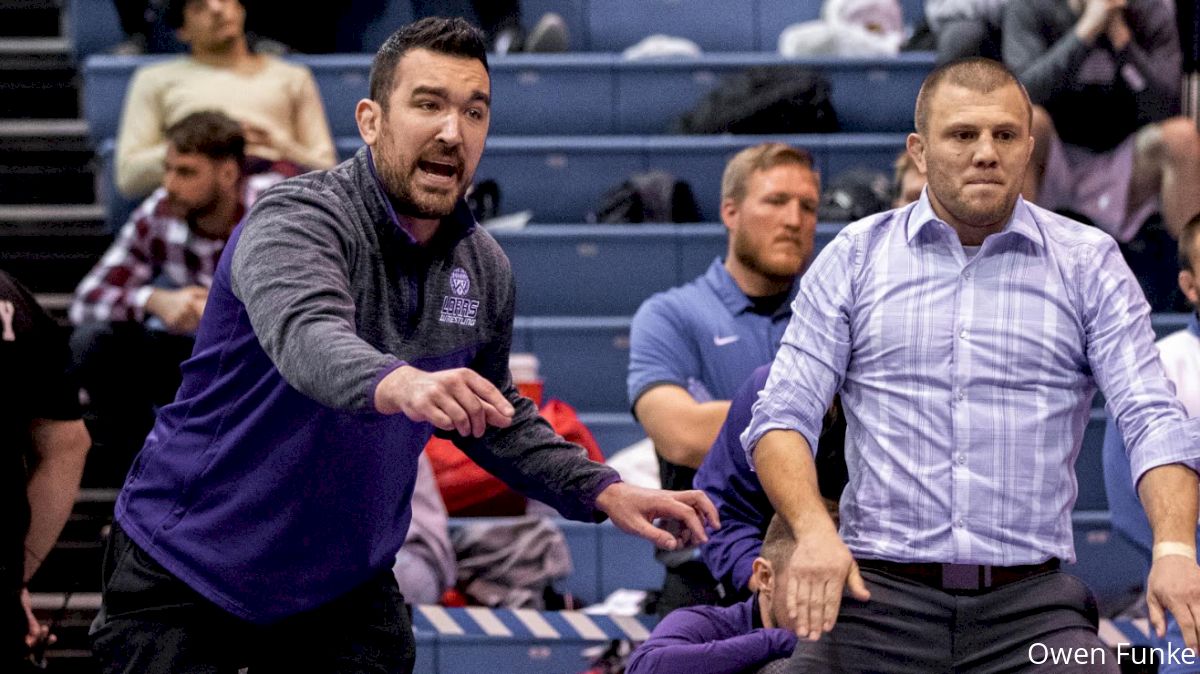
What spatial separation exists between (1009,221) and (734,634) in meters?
1.00

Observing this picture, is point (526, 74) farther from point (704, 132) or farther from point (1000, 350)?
point (1000, 350)

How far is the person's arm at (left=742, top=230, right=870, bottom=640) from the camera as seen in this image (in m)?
2.44

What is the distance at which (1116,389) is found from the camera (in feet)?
8.56

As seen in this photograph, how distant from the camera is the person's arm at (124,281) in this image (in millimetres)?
5395

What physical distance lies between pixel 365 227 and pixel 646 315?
6.09 feet

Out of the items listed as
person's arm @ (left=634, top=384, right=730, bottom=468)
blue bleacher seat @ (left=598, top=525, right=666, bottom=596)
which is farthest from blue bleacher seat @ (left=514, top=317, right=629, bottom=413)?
person's arm @ (left=634, top=384, right=730, bottom=468)

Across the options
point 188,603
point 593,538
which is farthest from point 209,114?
point 188,603

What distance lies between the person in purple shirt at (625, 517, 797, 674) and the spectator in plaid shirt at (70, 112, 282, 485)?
8.60 feet

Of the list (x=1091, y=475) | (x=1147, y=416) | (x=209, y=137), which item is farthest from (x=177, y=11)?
(x=1147, y=416)

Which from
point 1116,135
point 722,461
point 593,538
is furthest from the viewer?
point 1116,135

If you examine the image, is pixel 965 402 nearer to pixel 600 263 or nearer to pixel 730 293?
pixel 730 293

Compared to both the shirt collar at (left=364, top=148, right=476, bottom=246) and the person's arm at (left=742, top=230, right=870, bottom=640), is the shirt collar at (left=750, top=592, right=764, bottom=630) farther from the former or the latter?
the shirt collar at (left=364, top=148, right=476, bottom=246)

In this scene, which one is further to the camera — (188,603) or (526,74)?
(526,74)

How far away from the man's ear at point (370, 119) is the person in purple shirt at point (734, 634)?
100 centimetres
